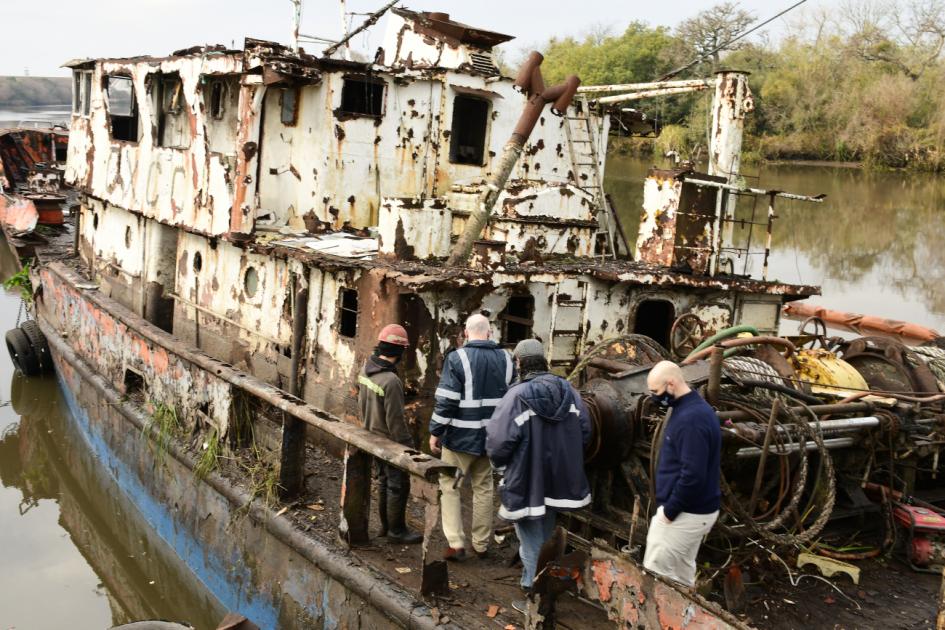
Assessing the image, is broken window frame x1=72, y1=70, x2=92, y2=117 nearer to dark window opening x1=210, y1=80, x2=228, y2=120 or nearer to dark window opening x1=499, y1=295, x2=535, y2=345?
dark window opening x1=210, y1=80, x2=228, y2=120

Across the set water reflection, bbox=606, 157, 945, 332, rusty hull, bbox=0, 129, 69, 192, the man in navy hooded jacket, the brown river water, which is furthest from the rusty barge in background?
rusty hull, bbox=0, 129, 69, 192

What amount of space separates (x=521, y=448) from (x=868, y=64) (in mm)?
38649

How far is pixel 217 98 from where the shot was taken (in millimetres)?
11242

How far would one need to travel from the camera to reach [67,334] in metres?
14.0

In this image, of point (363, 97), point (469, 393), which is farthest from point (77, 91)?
point (469, 393)

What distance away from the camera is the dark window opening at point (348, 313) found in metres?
8.26

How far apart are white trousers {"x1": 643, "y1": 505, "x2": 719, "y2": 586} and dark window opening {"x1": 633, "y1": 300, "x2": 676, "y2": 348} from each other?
14.8 feet

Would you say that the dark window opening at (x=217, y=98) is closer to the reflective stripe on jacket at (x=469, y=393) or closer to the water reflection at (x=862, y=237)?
the reflective stripe on jacket at (x=469, y=393)

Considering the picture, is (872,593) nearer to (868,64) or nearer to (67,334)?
(67,334)

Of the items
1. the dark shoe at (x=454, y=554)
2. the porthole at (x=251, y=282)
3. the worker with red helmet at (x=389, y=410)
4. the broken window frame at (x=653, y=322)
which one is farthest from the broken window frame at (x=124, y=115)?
the dark shoe at (x=454, y=554)

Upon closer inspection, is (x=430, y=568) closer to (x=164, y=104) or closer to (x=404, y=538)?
(x=404, y=538)

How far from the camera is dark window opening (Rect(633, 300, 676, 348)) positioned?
945cm

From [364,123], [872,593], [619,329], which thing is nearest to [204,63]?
[364,123]

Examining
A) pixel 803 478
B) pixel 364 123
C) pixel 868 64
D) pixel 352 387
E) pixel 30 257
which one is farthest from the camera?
pixel 868 64
